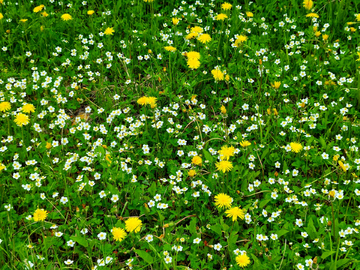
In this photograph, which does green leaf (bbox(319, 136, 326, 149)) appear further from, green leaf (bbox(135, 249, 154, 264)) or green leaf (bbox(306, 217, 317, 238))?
green leaf (bbox(135, 249, 154, 264))

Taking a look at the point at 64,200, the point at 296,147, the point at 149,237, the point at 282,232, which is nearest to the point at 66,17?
the point at 64,200

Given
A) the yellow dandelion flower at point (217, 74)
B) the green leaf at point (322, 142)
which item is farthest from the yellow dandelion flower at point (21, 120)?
the green leaf at point (322, 142)

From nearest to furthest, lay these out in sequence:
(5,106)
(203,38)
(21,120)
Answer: (21,120) → (5,106) → (203,38)

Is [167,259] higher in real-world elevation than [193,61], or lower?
lower

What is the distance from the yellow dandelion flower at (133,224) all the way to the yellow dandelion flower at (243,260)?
2.38 feet

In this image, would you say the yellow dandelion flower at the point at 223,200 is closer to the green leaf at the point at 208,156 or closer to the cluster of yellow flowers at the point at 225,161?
the cluster of yellow flowers at the point at 225,161

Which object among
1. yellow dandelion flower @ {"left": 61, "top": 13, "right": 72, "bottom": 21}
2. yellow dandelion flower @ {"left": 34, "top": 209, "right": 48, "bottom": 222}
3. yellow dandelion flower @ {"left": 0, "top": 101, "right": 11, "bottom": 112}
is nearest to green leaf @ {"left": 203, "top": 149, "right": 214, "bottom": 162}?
yellow dandelion flower @ {"left": 34, "top": 209, "right": 48, "bottom": 222}

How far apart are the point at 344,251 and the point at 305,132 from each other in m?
1.14

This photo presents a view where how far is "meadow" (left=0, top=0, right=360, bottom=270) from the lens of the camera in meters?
2.73

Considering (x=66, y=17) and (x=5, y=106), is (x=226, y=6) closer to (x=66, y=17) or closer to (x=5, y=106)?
(x=66, y=17)

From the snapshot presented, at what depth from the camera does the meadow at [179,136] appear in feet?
8.95

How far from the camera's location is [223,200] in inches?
109

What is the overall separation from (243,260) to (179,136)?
1.35 metres

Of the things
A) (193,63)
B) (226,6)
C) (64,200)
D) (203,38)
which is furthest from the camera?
(226,6)
